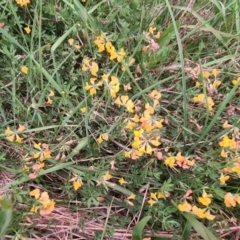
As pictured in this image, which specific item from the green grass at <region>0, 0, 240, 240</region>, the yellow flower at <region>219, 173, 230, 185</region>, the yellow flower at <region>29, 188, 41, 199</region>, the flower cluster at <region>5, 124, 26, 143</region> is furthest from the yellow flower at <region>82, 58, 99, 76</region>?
the yellow flower at <region>219, 173, 230, 185</region>

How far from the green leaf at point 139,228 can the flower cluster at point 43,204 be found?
0.89ft

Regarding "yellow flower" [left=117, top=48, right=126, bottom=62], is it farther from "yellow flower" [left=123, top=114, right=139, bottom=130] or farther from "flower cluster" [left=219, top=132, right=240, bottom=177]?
"flower cluster" [left=219, top=132, right=240, bottom=177]

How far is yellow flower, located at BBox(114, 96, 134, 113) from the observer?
1.56 meters

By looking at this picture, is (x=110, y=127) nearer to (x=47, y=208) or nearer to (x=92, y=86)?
(x=92, y=86)

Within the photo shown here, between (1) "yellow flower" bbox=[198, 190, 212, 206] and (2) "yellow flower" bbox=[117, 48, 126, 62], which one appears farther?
(2) "yellow flower" bbox=[117, 48, 126, 62]

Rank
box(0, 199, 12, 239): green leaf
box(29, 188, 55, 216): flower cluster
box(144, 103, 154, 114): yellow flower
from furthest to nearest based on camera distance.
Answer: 1. box(144, 103, 154, 114): yellow flower
2. box(29, 188, 55, 216): flower cluster
3. box(0, 199, 12, 239): green leaf

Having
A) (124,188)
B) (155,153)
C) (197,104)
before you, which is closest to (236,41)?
(197,104)

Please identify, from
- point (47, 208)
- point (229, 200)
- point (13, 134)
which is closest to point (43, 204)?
point (47, 208)

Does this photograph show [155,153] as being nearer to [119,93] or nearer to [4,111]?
[119,93]

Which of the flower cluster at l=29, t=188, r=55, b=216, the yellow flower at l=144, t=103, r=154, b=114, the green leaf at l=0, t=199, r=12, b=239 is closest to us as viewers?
the green leaf at l=0, t=199, r=12, b=239

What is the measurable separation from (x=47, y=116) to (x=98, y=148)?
8.5 inches

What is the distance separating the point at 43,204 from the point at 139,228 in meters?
0.31

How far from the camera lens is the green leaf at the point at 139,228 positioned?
144 cm

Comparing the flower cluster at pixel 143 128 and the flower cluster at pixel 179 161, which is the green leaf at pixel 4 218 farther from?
the flower cluster at pixel 179 161
